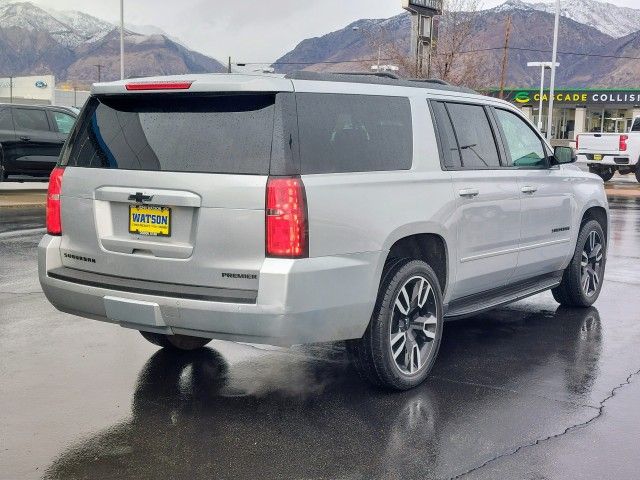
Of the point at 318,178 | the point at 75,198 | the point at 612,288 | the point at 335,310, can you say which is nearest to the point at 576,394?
the point at 335,310

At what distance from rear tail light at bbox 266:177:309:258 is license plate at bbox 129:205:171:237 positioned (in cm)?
61

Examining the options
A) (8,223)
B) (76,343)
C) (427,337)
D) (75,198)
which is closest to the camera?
(75,198)

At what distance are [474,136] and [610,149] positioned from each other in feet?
73.4

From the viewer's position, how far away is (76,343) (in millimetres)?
6312

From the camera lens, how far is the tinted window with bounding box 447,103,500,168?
597cm

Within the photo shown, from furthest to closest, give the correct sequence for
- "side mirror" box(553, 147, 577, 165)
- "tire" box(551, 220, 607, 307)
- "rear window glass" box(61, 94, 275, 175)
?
"tire" box(551, 220, 607, 307) → "side mirror" box(553, 147, 577, 165) → "rear window glass" box(61, 94, 275, 175)

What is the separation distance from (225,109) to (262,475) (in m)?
1.92

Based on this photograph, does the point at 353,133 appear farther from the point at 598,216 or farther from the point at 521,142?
the point at 598,216

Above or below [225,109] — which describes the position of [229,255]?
below

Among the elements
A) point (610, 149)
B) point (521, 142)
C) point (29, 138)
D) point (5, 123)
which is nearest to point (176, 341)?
point (521, 142)

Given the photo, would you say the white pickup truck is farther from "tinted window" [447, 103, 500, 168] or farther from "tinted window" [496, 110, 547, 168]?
"tinted window" [447, 103, 500, 168]

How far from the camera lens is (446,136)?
5785 mm

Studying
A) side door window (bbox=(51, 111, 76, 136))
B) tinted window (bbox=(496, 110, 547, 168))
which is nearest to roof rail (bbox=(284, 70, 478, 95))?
tinted window (bbox=(496, 110, 547, 168))

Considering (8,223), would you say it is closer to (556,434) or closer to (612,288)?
(612,288)
